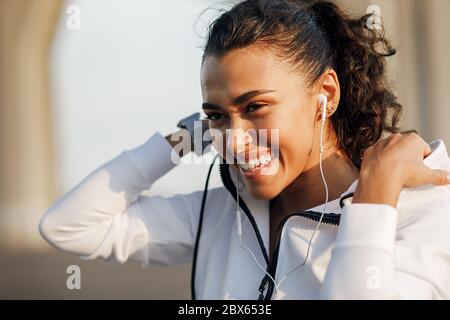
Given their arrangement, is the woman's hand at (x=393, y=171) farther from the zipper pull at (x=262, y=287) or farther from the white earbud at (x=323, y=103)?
the zipper pull at (x=262, y=287)

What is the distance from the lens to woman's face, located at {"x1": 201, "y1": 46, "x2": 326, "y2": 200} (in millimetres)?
1550

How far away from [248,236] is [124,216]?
0.39 metres

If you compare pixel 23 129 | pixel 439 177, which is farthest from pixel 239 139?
pixel 23 129

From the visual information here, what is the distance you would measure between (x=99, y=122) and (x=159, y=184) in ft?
1.82

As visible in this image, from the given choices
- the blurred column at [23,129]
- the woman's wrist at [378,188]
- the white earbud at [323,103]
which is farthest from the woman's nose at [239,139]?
the blurred column at [23,129]

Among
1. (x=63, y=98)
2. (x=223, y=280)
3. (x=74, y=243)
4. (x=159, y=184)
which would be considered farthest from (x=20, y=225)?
(x=223, y=280)

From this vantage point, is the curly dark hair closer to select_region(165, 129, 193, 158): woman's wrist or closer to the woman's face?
the woman's face

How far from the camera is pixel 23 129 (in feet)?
16.6

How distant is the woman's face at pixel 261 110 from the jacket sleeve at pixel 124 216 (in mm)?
341

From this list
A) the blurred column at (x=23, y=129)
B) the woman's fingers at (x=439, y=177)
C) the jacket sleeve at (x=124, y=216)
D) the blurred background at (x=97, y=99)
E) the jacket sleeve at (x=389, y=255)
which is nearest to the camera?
the jacket sleeve at (x=389, y=255)

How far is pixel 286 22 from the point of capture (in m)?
1.66

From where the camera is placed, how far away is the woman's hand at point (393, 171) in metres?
1.38

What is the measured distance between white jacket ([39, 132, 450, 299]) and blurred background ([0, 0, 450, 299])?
1.55 metres

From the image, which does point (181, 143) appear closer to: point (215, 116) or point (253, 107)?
point (215, 116)
